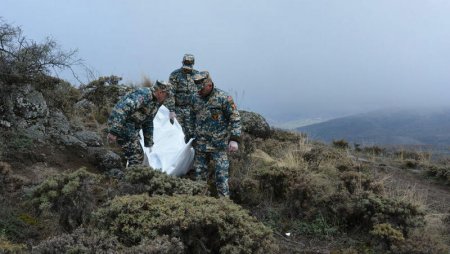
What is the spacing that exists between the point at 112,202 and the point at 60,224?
88 centimetres

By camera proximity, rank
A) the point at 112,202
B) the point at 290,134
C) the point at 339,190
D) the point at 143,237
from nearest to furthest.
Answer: the point at 143,237, the point at 112,202, the point at 339,190, the point at 290,134

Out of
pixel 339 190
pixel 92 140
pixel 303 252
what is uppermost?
pixel 92 140

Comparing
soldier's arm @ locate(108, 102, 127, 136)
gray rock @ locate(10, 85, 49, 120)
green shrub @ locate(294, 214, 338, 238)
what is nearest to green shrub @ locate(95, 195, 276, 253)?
green shrub @ locate(294, 214, 338, 238)

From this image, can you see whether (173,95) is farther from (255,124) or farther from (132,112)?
(255,124)

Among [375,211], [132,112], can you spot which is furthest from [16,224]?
[375,211]

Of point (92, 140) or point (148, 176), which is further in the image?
point (92, 140)

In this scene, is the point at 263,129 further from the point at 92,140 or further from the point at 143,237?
the point at 143,237

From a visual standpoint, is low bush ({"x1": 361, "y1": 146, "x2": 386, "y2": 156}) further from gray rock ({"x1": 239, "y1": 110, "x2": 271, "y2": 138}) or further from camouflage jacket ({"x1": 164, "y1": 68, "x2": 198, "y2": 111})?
camouflage jacket ({"x1": 164, "y1": 68, "x2": 198, "y2": 111})

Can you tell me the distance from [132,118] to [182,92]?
2.31 metres

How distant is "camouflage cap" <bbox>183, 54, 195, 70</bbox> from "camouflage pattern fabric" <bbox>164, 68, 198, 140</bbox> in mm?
103

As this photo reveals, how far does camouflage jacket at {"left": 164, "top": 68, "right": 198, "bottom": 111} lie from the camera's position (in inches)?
368

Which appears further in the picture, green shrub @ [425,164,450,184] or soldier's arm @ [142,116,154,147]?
green shrub @ [425,164,450,184]

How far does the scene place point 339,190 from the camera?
24.2 feet

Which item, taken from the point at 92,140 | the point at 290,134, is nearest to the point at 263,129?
the point at 290,134
